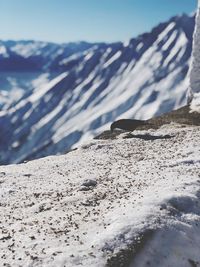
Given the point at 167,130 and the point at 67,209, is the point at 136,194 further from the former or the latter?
the point at 167,130

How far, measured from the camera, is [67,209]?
36094 millimetres

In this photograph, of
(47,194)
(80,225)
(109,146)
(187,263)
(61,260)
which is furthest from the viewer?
(109,146)

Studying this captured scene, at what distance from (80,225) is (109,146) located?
2733cm

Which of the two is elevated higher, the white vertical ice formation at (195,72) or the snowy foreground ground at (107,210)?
the white vertical ice formation at (195,72)

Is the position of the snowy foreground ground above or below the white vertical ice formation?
below

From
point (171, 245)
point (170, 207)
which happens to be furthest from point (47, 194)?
point (171, 245)

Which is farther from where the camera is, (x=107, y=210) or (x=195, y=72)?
(x=195, y=72)

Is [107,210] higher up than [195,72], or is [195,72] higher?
[195,72]

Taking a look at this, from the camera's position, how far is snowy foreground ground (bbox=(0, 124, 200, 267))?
28578 millimetres

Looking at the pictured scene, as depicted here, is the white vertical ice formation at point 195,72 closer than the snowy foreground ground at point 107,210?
No

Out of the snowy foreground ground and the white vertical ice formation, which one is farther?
the white vertical ice formation

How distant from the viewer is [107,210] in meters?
34.4

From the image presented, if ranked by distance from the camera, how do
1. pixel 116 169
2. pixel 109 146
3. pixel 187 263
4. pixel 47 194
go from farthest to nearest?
pixel 109 146
pixel 116 169
pixel 47 194
pixel 187 263

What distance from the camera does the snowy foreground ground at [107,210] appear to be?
2858cm
